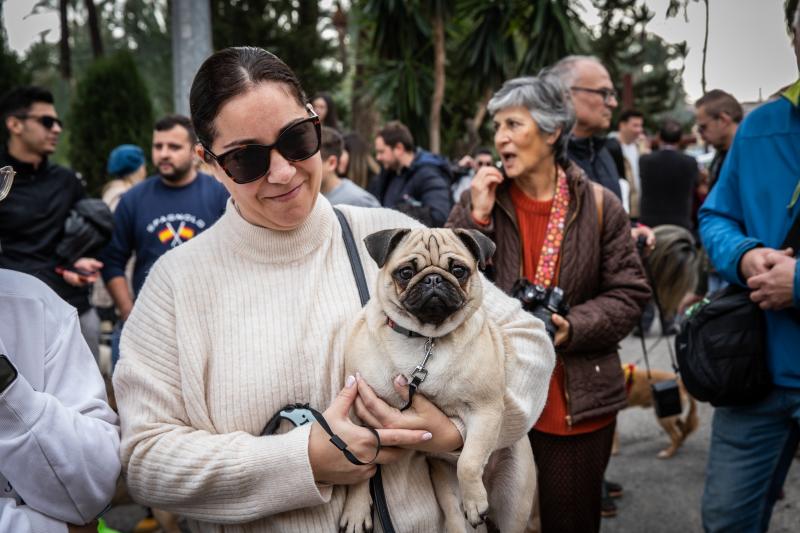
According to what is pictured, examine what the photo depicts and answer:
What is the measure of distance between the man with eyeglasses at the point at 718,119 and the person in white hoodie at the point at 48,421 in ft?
16.2

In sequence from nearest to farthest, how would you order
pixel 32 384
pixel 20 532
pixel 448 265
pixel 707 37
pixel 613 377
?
pixel 20 532, pixel 32 384, pixel 448 265, pixel 707 37, pixel 613 377

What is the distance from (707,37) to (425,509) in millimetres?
1965

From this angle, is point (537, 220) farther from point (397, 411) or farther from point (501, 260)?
point (397, 411)

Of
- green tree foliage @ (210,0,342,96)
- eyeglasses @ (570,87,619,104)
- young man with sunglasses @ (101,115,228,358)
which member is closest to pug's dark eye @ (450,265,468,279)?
eyeglasses @ (570,87,619,104)

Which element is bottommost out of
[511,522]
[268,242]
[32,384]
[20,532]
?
[511,522]

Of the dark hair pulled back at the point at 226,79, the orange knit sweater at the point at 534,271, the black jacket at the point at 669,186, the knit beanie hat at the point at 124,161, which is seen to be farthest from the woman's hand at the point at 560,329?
the black jacket at the point at 669,186

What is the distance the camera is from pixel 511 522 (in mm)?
2215

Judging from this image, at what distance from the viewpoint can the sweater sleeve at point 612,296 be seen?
299cm

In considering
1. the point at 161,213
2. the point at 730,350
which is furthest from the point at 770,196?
the point at 161,213

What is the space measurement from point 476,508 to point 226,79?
55.7 inches

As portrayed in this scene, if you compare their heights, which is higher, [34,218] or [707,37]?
[707,37]

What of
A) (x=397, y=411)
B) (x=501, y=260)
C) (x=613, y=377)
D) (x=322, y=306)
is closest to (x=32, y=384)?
(x=322, y=306)

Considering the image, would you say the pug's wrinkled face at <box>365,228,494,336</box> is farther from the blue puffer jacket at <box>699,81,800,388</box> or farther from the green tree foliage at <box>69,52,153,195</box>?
the green tree foliage at <box>69,52,153,195</box>

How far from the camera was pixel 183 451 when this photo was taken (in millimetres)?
1791
